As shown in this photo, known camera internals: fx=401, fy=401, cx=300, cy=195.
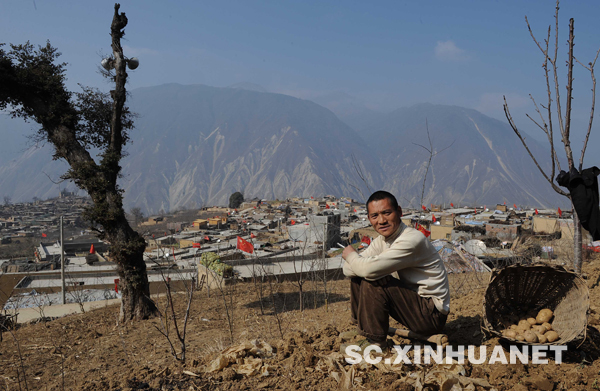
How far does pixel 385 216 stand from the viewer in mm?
3076

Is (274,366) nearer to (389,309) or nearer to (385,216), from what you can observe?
(389,309)

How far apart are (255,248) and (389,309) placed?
13257mm

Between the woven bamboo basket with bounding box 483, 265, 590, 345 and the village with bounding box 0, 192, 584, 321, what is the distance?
163cm

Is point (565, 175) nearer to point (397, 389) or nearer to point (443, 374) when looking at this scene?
point (443, 374)

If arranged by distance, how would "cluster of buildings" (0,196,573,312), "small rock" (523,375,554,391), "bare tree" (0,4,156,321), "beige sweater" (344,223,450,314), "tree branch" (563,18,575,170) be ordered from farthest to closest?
"cluster of buildings" (0,196,573,312), "bare tree" (0,4,156,321), "tree branch" (563,18,575,170), "beige sweater" (344,223,450,314), "small rock" (523,375,554,391)

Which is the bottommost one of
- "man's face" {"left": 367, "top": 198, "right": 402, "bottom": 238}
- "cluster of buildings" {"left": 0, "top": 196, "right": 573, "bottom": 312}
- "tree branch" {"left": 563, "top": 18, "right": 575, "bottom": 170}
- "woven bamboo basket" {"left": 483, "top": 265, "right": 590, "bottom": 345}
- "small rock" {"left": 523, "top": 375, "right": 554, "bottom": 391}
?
"cluster of buildings" {"left": 0, "top": 196, "right": 573, "bottom": 312}

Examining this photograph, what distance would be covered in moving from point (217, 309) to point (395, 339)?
16.4 feet

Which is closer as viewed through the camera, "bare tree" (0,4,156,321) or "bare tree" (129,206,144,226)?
"bare tree" (0,4,156,321)

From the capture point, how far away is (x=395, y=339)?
11.4 feet

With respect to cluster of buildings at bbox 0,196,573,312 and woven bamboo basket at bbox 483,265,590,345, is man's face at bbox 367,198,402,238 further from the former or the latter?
cluster of buildings at bbox 0,196,573,312

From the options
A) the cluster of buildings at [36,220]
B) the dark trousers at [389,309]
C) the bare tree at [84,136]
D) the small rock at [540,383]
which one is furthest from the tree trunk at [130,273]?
the cluster of buildings at [36,220]

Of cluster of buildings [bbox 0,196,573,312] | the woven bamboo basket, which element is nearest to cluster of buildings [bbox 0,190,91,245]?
cluster of buildings [bbox 0,196,573,312]

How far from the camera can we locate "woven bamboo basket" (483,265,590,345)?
10.3 ft

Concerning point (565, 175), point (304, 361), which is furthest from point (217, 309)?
point (565, 175)
